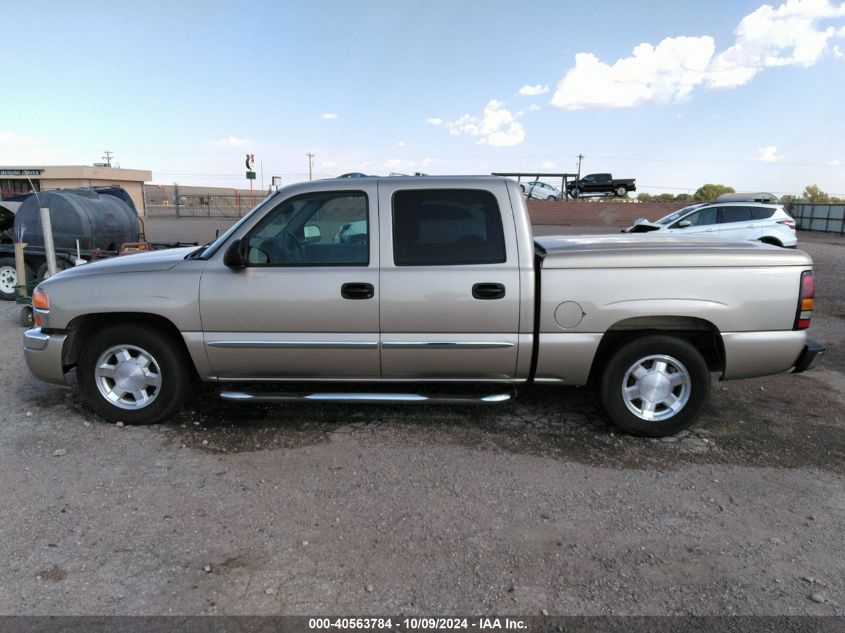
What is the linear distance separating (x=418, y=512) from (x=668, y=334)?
2.26 metres

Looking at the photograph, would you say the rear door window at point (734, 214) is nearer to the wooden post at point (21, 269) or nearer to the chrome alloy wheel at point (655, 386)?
the chrome alloy wheel at point (655, 386)

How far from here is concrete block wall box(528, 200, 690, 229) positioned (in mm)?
35812

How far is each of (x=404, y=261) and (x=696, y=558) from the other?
8.15 feet

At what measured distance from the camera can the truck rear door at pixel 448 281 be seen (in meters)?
4.04

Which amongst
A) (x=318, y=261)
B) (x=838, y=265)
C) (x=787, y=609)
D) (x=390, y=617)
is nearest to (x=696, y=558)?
(x=787, y=609)

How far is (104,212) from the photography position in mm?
10359

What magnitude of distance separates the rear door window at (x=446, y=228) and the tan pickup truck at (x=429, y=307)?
0.01 m

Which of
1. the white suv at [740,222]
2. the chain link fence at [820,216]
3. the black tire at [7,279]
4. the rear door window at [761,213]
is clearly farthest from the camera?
the chain link fence at [820,216]

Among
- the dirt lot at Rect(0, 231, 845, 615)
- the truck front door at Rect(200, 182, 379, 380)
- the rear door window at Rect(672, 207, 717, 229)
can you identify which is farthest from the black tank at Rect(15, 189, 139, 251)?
the rear door window at Rect(672, 207, 717, 229)

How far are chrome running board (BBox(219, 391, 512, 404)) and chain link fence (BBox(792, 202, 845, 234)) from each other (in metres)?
35.6

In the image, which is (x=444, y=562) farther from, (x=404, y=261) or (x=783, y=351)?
(x=783, y=351)

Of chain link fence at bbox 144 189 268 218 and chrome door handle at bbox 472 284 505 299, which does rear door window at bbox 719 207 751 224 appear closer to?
chrome door handle at bbox 472 284 505 299

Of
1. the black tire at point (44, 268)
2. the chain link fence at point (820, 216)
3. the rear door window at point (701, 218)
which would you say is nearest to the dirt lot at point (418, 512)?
the black tire at point (44, 268)

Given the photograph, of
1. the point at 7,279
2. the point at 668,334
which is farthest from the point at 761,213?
the point at 7,279
